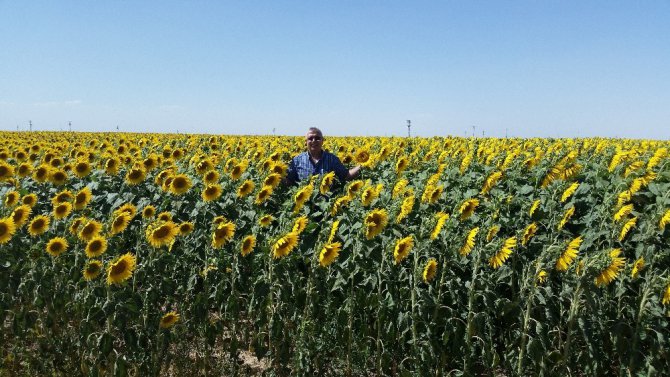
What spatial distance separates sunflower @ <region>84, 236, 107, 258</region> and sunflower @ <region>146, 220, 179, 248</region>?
1.16 ft

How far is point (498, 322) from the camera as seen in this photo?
459 centimetres

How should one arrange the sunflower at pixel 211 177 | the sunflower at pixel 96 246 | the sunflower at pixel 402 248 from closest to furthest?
the sunflower at pixel 402 248 → the sunflower at pixel 96 246 → the sunflower at pixel 211 177

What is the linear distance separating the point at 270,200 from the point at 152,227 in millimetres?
1948

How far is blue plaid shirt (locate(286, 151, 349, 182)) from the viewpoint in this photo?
762 cm

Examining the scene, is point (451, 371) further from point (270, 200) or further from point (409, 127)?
point (409, 127)

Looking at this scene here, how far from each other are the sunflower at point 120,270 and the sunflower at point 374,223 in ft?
5.86

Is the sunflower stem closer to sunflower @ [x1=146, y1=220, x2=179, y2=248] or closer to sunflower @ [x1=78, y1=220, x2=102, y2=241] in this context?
sunflower @ [x1=146, y1=220, x2=179, y2=248]

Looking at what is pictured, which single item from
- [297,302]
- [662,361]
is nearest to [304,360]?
[297,302]

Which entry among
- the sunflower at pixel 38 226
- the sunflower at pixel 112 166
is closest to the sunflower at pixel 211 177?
the sunflower at pixel 38 226

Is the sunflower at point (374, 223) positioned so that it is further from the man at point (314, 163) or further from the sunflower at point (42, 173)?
the sunflower at point (42, 173)

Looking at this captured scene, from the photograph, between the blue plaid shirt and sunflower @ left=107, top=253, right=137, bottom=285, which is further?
the blue plaid shirt

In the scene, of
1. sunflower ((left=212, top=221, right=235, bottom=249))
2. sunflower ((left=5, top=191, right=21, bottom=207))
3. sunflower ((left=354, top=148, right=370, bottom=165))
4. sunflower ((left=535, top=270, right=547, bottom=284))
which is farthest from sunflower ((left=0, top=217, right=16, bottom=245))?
sunflower ((left=354, top=148, right=370, bottom=165))

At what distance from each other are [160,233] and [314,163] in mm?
3408

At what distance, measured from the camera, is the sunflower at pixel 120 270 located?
4127mm
